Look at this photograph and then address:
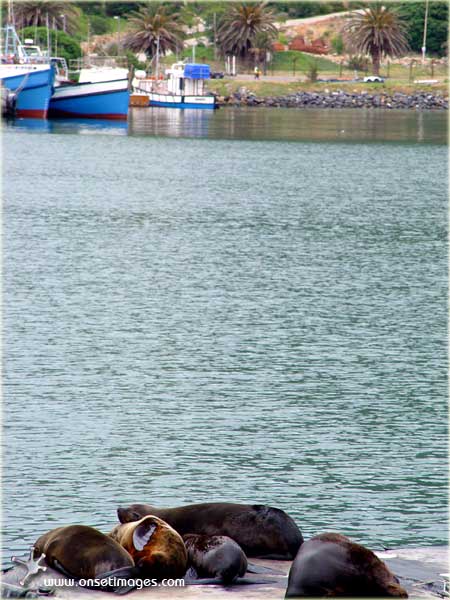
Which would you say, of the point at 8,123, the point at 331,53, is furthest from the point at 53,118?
the point at 331,53

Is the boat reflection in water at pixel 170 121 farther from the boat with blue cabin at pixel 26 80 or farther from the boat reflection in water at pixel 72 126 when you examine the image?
the boat with blue cabin at pixel 26 80

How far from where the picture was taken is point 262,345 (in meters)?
24.5

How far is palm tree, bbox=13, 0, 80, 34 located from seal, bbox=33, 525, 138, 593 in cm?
12948

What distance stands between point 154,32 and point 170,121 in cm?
4937

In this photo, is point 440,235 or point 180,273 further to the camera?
point 440,235

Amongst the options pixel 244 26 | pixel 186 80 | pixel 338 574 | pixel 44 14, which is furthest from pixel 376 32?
pixel 338 574

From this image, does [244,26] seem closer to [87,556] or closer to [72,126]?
[72,126]

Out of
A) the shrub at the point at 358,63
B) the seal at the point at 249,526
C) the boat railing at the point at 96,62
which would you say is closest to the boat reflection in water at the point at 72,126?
the boat railing at the point at 96,62

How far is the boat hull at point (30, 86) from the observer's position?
4646 inches

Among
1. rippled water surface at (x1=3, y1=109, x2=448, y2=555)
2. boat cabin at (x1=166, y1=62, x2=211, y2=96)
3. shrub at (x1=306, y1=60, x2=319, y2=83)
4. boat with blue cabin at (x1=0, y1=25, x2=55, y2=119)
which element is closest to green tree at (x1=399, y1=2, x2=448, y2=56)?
shrub at (x1=306, y1=60, x2=319, y2=83)

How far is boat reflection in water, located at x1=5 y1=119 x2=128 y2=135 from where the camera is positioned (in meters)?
108

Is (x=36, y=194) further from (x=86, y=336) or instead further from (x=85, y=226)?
(x=86, y=336)

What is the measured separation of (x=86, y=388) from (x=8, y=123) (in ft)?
324

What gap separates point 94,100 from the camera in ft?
421
